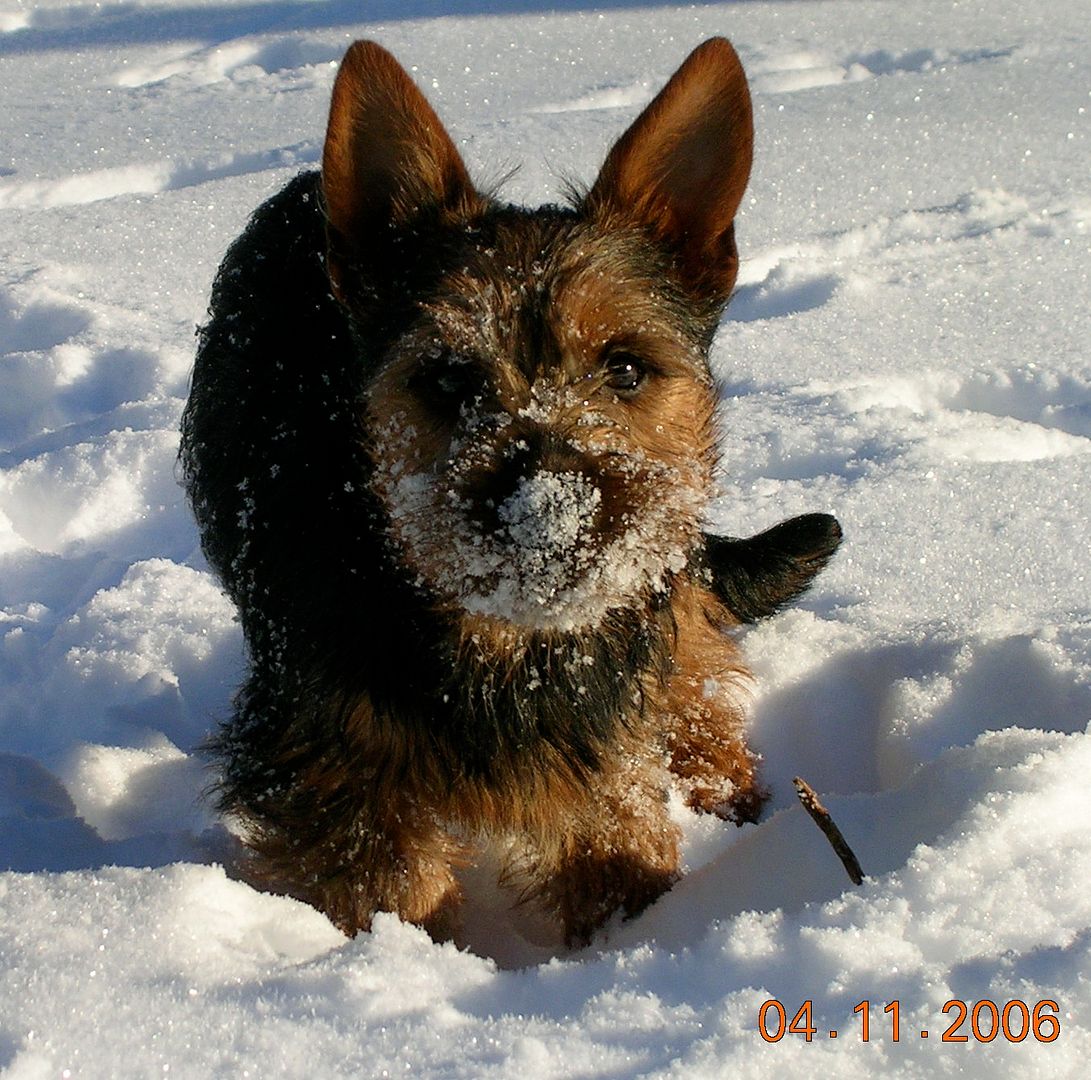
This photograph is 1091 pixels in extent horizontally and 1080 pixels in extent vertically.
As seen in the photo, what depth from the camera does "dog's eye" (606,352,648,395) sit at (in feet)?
5.82

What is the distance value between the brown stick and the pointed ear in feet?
2.72

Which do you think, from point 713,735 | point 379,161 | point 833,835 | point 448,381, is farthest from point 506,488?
point 713,735

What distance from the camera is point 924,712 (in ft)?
7.37

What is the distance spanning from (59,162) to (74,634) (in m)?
3.49

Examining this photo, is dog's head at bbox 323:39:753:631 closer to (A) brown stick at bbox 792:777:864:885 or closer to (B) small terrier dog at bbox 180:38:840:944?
Result: (B) small terrier dog at bbox 180:38:840:944

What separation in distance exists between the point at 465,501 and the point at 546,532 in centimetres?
14

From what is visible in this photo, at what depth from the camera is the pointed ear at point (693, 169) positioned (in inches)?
69.0

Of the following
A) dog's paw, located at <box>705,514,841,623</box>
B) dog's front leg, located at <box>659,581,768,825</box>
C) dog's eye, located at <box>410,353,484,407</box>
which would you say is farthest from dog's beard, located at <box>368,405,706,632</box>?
dog's paw, located at <box>705,514,841,623</box>

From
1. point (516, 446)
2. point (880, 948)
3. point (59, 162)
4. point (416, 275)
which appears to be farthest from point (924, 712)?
point (59, 162)

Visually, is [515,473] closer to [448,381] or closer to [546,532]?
[546,532]

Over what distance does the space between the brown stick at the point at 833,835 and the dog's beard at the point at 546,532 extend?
445 millimetres

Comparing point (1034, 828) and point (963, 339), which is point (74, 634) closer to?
→ point (1034, 828)

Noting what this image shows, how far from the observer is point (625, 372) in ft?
5.86

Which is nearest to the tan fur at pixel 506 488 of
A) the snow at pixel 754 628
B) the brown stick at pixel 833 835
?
the snow at pixel 754 628
